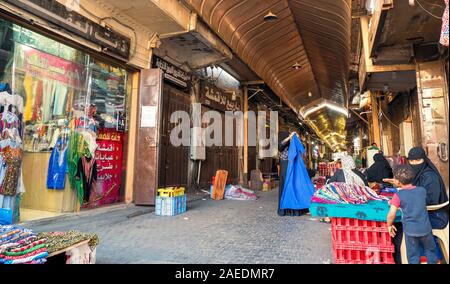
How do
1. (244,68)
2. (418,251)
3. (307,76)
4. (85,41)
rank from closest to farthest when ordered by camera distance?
(418,251) < (85,41) < (244,68) < (307,76)

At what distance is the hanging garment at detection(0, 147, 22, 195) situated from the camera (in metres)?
4.31

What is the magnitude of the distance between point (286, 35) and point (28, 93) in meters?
8.45

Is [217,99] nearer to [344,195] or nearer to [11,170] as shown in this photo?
[11,170]

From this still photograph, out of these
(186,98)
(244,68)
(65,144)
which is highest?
(244,68)

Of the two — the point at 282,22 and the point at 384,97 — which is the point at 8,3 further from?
the point at 384,97

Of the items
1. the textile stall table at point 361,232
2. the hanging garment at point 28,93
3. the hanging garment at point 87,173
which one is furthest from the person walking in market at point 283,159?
the hanging garment at point 28,93

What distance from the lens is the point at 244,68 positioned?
10.7 meters

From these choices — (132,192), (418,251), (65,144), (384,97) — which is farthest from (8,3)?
(384,97)

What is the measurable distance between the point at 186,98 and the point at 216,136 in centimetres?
243

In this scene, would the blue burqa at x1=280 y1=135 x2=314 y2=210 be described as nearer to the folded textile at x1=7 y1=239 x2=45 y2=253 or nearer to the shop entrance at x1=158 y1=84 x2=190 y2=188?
the shop entrance at x1=158 y1=84 x2=190 y2=188

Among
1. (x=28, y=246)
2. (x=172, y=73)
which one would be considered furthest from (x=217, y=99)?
(x=28, y=246)

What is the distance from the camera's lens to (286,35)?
10430mm

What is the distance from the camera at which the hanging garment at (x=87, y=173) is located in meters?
5.68

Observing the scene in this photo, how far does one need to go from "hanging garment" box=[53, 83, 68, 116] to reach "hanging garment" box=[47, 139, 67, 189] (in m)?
0.68
